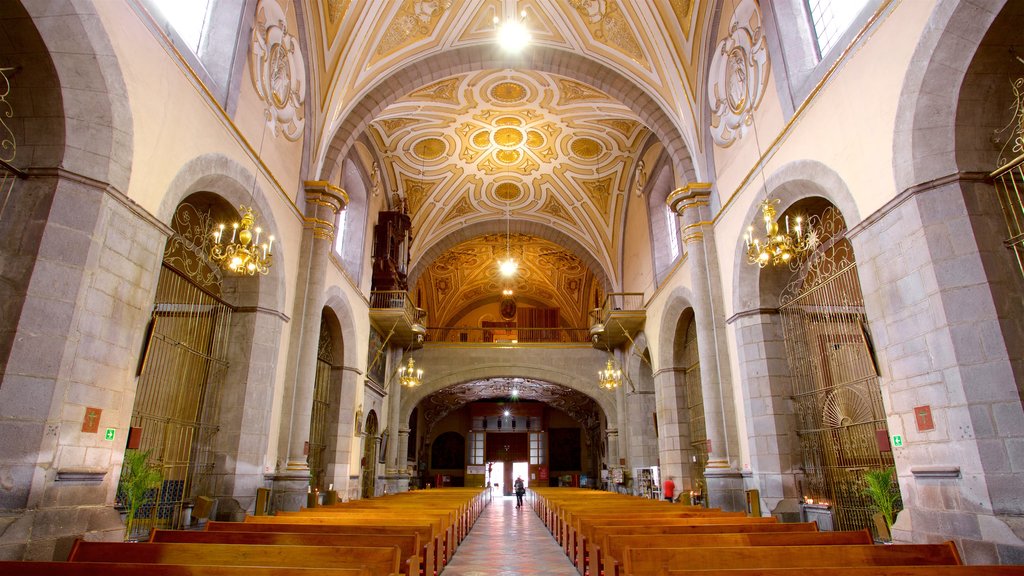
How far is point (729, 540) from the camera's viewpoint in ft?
15.0

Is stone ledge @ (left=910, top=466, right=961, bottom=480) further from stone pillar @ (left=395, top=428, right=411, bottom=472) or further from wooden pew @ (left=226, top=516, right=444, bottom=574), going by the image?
stone pillar @ (left=395, top=428, right=411, bottom=472)

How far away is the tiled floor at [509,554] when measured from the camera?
6492 mm

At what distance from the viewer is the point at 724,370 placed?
9336 mm

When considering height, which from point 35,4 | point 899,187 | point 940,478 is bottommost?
point 940,478

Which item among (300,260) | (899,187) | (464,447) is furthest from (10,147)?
(464,447)

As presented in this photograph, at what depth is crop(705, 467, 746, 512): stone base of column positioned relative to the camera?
8664 mm

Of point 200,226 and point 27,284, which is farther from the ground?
point 200,226

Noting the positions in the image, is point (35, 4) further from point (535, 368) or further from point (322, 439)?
point (535, 368)

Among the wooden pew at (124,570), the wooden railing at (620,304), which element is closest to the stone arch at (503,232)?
the wooden railing at (620,304)

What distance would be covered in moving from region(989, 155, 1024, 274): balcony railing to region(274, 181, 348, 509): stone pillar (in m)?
9.26

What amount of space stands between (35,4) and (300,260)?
576 cm

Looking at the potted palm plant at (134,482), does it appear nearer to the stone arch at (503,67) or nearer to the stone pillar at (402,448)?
the stone arch at (503,67)

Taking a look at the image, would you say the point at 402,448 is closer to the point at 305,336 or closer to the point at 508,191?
the point at 508,191

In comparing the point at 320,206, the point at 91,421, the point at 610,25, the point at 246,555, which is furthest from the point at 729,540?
the point at 610,25
